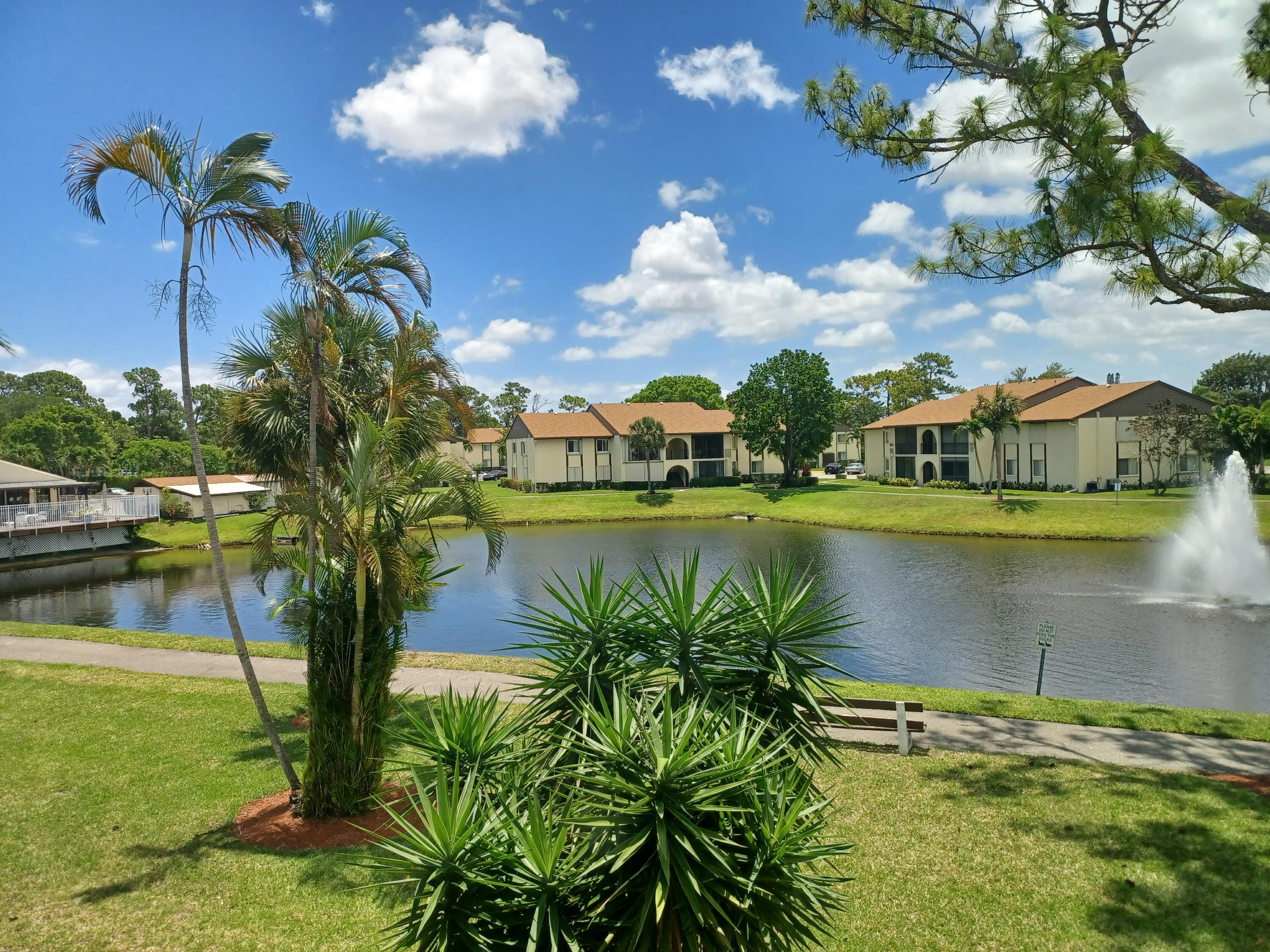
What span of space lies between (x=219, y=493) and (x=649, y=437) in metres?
33.1

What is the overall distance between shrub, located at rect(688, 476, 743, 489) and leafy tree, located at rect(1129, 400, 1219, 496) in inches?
1179

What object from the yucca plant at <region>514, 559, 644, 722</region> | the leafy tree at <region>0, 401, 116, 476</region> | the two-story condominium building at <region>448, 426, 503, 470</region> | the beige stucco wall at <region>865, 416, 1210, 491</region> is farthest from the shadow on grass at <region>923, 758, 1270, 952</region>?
the two-story condominium building at <region>448, 426, 503, 470</region>

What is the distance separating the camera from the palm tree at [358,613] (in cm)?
848

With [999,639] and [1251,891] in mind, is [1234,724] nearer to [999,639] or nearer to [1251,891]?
[1251,891]

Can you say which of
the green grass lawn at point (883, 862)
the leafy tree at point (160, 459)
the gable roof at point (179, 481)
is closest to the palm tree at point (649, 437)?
the gable roof at point (179, 481)

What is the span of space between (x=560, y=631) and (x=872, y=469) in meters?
67.9

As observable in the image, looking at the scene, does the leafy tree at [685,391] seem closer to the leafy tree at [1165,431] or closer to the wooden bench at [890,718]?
the leafy tree at [1165,431]

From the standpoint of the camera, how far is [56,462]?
6788 cm

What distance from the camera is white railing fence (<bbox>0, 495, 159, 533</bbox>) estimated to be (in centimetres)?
3862

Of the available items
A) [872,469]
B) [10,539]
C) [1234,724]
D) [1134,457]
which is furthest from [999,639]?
[872,469]

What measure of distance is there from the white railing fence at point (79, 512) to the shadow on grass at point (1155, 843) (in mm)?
46100

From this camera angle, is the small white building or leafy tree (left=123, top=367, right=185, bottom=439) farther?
leafy tree (left=123, top=367, right=185, bottom=439)

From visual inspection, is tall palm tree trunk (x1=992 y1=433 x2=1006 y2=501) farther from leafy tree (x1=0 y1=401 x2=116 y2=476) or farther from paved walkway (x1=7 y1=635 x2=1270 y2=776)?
leafy tree (x1=0 y1=401 x2=116 y2=476)

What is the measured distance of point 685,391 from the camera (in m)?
92.4
